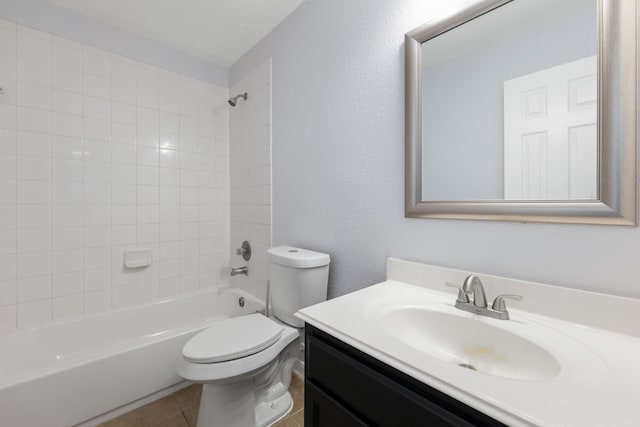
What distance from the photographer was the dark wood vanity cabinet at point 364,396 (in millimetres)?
493

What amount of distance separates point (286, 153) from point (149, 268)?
1349 mm

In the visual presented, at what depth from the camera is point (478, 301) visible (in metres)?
0.78

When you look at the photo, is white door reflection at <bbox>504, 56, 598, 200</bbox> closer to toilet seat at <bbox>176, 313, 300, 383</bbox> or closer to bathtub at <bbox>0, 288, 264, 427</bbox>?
toilet seat at <bbox>176, 313, 300, 383</bbox>

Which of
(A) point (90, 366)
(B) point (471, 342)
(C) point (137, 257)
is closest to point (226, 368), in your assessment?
(A) point (90, 366)

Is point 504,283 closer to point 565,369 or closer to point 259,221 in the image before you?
point 565,369

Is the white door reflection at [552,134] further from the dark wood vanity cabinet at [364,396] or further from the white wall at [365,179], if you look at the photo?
the dark wood vanity cabinet at [364,396]

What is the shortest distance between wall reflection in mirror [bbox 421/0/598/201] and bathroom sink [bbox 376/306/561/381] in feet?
1.35

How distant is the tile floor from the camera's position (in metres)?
1.32

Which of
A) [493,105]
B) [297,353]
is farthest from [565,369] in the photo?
[297,353]

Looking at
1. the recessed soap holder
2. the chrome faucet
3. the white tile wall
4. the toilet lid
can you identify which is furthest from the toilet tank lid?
the recessed soap holder

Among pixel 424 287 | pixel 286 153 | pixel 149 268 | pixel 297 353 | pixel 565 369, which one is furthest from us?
pixel 149 268

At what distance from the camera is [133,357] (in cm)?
140

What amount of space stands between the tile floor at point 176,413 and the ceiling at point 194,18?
7.49ft

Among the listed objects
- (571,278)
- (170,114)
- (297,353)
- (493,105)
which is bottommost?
(297,353)
